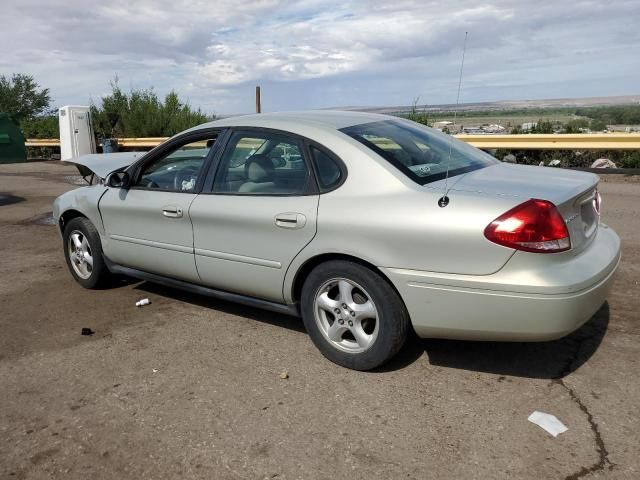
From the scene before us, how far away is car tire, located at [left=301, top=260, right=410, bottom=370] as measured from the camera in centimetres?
344

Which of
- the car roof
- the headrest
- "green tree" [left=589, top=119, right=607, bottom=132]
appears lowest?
the headrest

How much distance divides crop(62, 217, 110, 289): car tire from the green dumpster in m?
7.73

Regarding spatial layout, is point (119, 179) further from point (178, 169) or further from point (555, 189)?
point (555, 189)

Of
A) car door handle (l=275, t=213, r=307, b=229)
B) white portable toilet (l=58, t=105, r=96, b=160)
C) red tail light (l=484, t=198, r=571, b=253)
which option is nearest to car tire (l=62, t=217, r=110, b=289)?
car door handle (l=275, t=213, r=307, b=229)

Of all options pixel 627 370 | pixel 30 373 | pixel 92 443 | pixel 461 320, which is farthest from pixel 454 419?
pixel 30 373

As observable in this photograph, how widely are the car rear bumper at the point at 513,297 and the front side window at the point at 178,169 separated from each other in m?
1.88

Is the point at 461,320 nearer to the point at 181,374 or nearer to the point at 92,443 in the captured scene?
the point at 181,374

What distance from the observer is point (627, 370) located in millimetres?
3559

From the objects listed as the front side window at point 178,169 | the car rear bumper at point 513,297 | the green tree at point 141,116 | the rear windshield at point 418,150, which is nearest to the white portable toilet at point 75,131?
the green tree at point 141,116

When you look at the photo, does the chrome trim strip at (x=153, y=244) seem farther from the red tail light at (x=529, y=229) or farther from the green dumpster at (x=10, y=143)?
the green dumpster at (x=10, y=143)

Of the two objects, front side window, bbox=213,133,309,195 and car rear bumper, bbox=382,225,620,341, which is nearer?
car rear bumper, bbox=382,225,620,341

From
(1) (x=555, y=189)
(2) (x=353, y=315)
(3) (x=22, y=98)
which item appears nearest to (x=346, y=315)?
(2) (x=353, y=315)

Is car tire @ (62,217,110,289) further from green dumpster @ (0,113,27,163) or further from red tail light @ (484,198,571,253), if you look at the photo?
green dumpster @ (0,113,27,163)

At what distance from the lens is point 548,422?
3039mm
